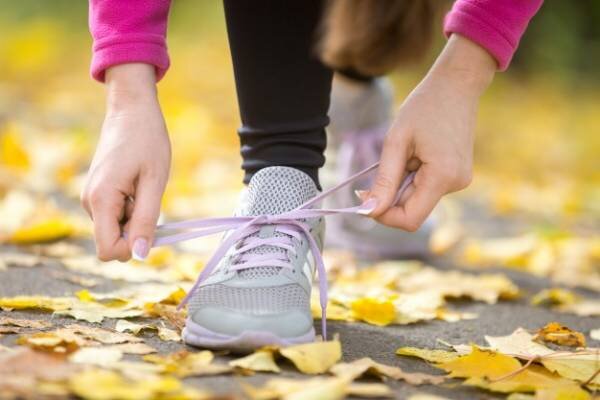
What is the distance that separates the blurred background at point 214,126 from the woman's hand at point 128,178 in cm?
75

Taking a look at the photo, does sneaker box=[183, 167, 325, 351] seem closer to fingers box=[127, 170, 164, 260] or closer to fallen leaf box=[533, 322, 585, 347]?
fingers box=[127, 170, 164, 260]

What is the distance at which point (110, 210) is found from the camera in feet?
3.37

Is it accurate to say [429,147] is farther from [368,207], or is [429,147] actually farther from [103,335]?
[103,335]

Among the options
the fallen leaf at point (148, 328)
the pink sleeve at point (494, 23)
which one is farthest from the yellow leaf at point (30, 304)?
the pink sleeve at point (494, 23)

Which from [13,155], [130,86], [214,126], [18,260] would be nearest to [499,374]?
[130,86]

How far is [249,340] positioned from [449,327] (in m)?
0.47

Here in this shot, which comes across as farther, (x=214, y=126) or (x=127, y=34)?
(x=214, y=126)

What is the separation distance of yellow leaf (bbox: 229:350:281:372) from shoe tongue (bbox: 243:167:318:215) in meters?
0.26

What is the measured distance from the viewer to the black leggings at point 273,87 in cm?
129

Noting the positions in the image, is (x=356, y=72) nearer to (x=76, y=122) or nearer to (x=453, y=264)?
(x=453, y=264)

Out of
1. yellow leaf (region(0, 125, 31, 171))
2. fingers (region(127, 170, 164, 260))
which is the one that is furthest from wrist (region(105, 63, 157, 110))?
yellow leaf (region(0, 125, 31, 171))

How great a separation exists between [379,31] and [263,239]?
3.32ft

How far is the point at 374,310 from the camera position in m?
1.34

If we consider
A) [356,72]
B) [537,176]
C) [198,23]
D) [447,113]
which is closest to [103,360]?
[447,113]
